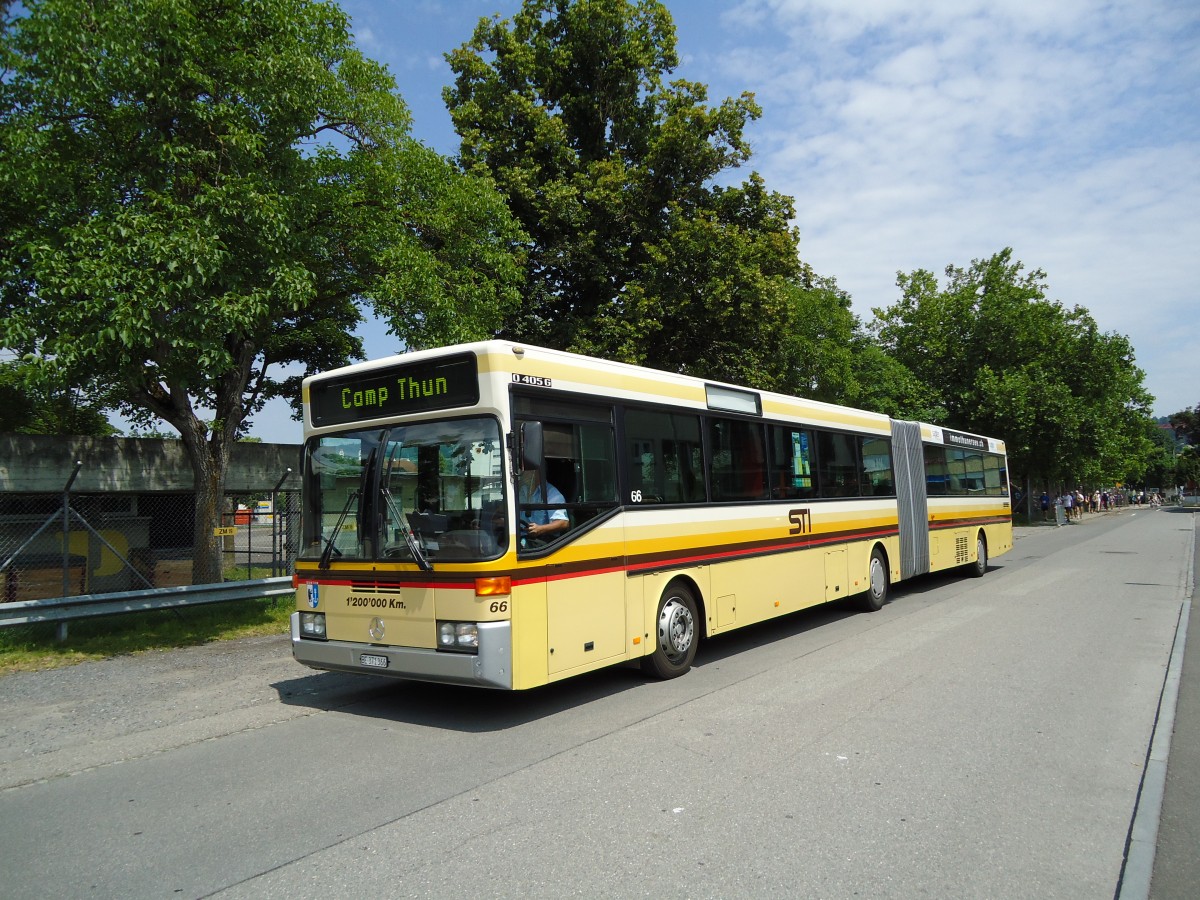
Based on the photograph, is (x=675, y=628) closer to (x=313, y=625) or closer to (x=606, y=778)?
(x=606, y=778)

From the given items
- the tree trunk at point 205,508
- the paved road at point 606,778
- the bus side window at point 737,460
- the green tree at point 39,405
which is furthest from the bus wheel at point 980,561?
the green tree at point 39,405

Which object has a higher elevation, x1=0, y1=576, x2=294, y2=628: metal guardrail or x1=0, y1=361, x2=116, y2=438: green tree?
x1=0, y1=361, x2=116, y2=438: green tree

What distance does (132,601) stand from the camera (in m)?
10.6

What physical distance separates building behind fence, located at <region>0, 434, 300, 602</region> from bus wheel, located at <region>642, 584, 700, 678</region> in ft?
24.0

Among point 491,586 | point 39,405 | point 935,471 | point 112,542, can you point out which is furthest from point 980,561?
point 39,405

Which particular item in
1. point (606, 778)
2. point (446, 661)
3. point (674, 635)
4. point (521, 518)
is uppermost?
point (521, 518)

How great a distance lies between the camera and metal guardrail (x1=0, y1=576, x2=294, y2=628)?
31.8 ft

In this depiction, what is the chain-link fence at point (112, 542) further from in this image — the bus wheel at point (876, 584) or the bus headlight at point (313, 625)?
the bus wheel at point (876, 584)

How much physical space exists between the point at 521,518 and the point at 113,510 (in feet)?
42.6

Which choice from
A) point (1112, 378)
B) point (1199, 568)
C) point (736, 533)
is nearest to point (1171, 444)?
point (1112, 378)

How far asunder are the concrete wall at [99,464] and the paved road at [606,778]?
5760 mm

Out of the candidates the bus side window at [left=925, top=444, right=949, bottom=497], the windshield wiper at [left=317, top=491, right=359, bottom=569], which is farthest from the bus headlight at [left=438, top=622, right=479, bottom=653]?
the bus side window at [left=925, top=444, right=949, bottom=497]

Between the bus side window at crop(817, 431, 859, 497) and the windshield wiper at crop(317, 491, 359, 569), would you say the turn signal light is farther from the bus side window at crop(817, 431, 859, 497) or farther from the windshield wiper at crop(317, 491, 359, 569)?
the bus side window at crop(817, 431, 859, 497)

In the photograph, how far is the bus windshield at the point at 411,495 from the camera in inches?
255
